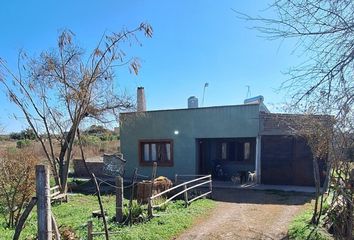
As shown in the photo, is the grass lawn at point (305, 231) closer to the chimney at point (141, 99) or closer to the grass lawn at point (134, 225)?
the grass lawn at point (134, 225)

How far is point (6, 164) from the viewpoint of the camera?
36.1 ft

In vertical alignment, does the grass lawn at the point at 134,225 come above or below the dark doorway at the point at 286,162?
below

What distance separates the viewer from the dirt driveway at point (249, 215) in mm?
9173

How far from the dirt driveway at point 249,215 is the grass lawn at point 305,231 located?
25cm

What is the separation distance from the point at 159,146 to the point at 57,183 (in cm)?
656

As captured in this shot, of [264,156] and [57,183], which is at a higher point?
[264,156]

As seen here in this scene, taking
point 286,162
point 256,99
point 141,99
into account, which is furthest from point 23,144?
point 286,162

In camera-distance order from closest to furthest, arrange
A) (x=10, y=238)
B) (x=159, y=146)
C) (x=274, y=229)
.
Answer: (x=10, y=238) < (x=274, y=229) < (x=159, y=146)

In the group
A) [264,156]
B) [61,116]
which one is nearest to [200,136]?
[264,156]

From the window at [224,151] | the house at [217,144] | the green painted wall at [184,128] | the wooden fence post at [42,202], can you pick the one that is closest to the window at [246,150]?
the house at [217,144]

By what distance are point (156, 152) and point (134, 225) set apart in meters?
11.0

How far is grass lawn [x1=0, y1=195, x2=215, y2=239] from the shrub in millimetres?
391

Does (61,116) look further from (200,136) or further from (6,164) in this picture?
(200,136)

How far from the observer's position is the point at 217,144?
20.2 meters
